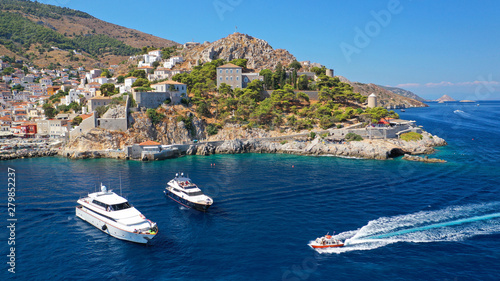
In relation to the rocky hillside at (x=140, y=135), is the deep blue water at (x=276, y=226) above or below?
below

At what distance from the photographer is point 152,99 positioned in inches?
2783

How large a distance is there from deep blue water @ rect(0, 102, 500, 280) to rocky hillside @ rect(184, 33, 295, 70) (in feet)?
230

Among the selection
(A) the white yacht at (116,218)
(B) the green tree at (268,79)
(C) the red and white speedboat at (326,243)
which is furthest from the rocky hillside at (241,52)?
(C) the red and white speedboat at (326,243)

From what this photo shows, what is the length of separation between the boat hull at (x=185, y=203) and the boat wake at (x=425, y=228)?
41.8 feet

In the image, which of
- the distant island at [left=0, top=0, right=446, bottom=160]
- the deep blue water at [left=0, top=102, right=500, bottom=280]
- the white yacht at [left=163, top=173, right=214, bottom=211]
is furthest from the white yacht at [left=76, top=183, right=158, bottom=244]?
the distant island at [left=0, top=0, right=446, bottom=160]

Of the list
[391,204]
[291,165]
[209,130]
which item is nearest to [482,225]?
[391,204]

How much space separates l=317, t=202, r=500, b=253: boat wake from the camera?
25.1m

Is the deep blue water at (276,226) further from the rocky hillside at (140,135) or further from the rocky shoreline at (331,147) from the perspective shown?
the rocky hillside at (140,135)

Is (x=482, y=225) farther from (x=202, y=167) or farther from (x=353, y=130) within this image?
(x=353, y=130)

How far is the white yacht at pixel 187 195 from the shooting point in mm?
31820

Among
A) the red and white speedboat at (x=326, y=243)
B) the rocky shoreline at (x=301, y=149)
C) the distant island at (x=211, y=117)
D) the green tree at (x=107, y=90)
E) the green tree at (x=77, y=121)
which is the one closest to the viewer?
the red and white speedboat at (x=326, y=243)

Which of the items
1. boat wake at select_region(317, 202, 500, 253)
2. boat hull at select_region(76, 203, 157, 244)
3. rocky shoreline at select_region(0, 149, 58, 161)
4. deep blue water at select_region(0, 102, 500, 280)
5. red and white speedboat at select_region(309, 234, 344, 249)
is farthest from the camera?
rocky shoreline at select_region(0, 149, 58, 161)

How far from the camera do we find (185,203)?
33.6 m

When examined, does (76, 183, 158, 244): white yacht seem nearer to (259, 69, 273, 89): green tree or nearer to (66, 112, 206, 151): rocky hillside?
(66, 112, 206, 151): rocky hillside
